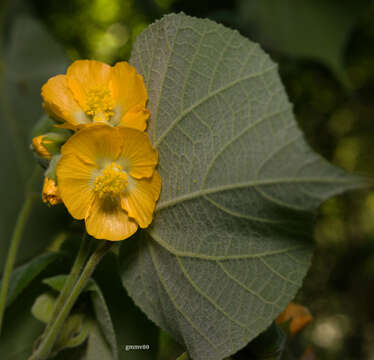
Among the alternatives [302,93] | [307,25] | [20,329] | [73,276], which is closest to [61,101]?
[73,276]

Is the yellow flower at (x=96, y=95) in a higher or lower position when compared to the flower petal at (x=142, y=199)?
higher

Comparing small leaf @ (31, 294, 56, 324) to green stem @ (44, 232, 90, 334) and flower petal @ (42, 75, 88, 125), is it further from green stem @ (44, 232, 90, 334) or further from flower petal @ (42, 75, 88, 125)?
flower petal @ (42, 75, 88, 125)

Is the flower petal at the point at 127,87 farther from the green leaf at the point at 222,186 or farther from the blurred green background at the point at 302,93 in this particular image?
the blurred green background at the point at 302,93

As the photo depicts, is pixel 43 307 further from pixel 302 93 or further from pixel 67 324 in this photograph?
pixel 302 93

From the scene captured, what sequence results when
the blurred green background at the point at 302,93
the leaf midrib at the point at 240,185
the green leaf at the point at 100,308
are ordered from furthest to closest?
1. the blurred green background at the point at 302,93
2. the green leaf at the point at 100,308
3. the leaf midrib at the point at 240,185

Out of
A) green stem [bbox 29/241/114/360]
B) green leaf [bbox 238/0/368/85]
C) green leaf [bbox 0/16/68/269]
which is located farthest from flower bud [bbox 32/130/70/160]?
green leaf [bbox 238/0/368/85]

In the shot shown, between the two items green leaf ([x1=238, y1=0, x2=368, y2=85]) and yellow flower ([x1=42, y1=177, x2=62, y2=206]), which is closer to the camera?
yellow flower ([x1=42, y1=177, x2=62, y2=206])

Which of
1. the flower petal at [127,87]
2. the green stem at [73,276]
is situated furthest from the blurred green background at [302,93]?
the flower petal at [127,87]
